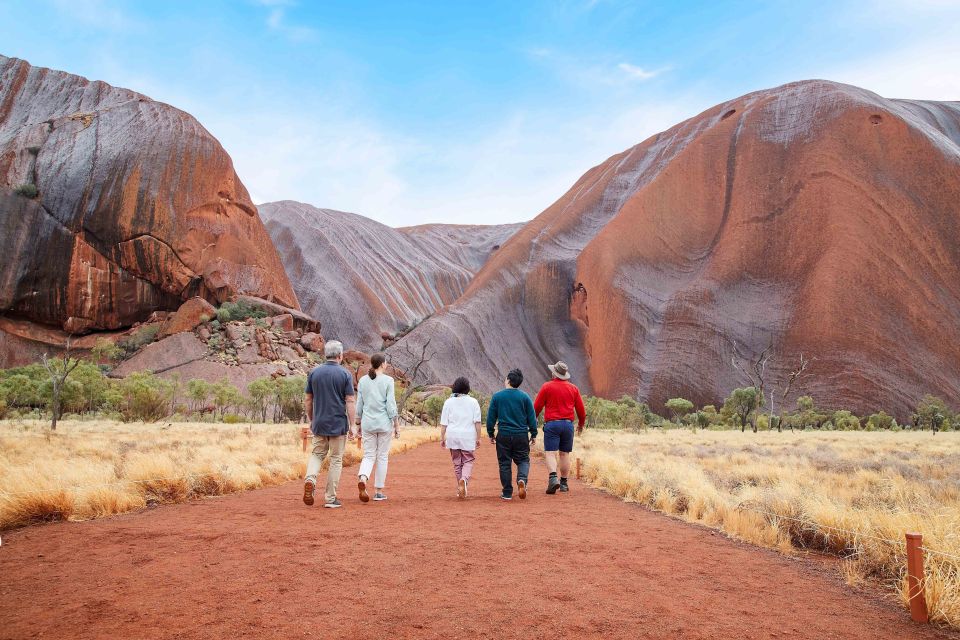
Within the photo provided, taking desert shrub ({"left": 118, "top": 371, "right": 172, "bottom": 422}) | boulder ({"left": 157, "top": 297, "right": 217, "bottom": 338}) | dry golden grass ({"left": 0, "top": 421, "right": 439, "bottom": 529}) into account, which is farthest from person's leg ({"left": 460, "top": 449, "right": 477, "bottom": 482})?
boulder ({"left": 157, "top": 297, "right": 217, "bottom": 338})

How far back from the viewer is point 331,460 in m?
7.24

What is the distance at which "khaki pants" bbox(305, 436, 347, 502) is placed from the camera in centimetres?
707

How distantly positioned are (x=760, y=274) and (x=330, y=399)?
2202 inches

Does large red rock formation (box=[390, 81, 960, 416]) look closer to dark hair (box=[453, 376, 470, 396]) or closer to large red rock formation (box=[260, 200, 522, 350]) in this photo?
large red rock formation (box=[260, 200, 522, 350])

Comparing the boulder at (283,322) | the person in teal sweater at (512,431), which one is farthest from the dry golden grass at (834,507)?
the boulder at (283,322)

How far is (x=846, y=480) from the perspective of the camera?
31.9ft

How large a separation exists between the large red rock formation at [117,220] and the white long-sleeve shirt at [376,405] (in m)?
48.0

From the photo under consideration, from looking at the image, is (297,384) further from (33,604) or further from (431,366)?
(33,604)

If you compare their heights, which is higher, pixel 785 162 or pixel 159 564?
pixel 785 162

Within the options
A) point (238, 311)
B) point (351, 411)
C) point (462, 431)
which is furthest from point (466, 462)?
point (238, 311)

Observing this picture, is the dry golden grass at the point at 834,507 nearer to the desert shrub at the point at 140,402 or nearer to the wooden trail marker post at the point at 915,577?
the wooden trail marker post at the point at 915,577

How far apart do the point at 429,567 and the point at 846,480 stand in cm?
825

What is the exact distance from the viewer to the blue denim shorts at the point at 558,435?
878cm

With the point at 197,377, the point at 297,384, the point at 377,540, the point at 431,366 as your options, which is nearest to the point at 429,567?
the point at 377,540
